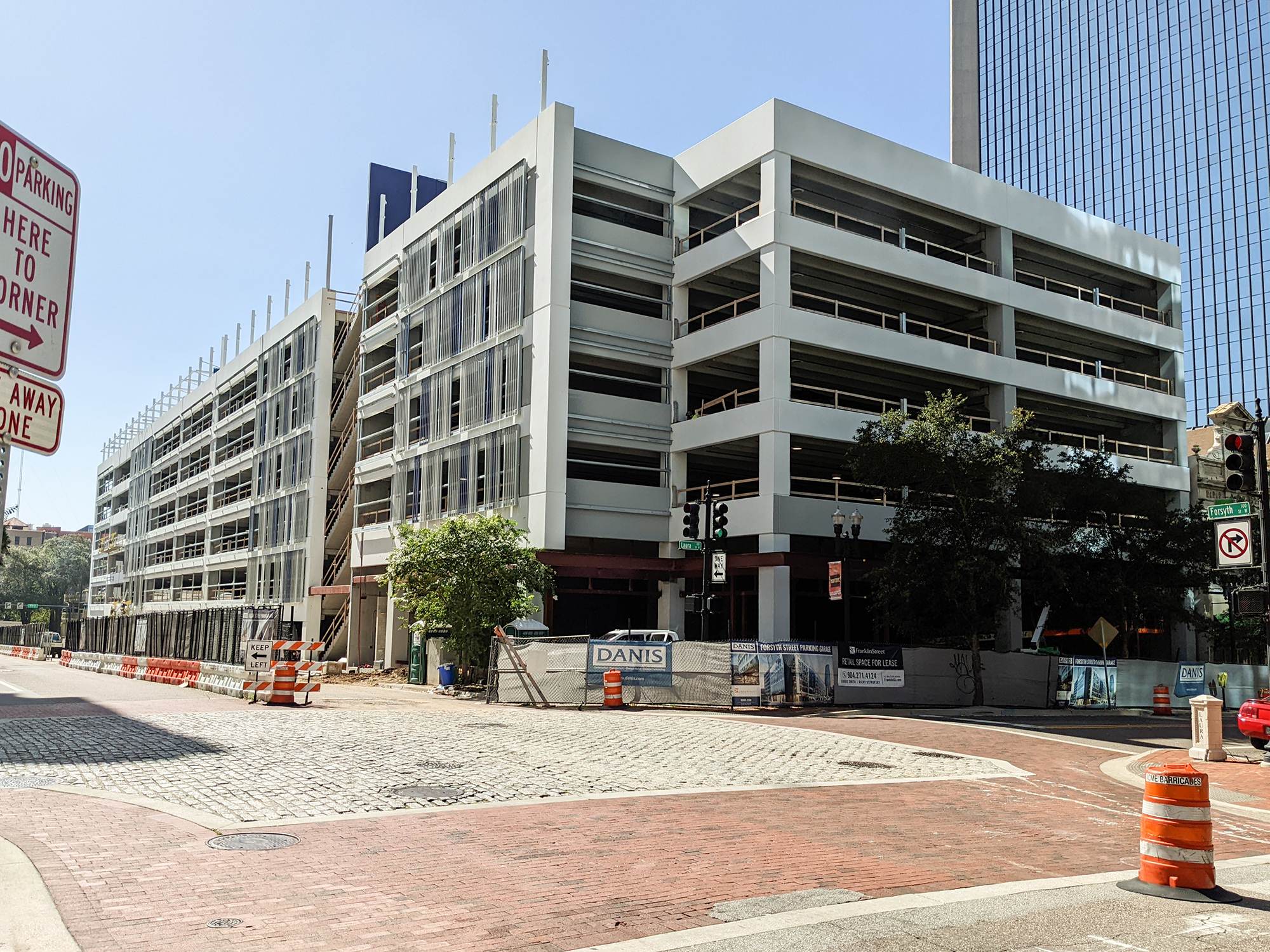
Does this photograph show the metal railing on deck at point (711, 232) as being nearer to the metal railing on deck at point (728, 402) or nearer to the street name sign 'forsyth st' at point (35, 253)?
the metal railing on deck at point (728, 402)

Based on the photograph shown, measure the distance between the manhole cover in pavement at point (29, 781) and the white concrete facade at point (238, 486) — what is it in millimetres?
43722

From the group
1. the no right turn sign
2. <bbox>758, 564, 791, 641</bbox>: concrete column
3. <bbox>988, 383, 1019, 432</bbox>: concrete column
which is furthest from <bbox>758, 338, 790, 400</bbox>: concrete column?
the no right turn sign

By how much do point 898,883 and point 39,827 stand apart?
7.44 m

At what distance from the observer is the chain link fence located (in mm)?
25984

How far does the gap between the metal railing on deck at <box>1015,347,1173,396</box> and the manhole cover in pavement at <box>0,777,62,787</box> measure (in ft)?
143

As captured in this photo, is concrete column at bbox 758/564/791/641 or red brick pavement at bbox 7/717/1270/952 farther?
concrete column at bbox 758/564/791/641

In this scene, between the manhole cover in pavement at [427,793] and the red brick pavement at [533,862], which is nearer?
the red brick pavement at [533,862]

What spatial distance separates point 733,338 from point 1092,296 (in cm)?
2294

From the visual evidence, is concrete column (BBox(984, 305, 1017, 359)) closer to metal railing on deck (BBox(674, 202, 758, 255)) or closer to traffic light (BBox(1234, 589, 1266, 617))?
metal railing on deck (BBox(674, 202, 758, 255))

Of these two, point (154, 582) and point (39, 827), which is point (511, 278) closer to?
point (39, 827)

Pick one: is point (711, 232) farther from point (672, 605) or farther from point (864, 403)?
point (672, 605)

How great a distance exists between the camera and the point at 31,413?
438cm

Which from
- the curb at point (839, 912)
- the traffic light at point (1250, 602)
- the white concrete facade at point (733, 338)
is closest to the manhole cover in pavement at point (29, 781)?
the curb at point (839, 912)

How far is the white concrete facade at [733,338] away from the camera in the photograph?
36938 mm
